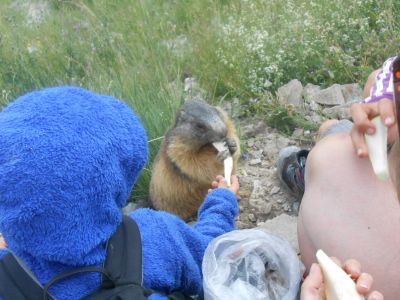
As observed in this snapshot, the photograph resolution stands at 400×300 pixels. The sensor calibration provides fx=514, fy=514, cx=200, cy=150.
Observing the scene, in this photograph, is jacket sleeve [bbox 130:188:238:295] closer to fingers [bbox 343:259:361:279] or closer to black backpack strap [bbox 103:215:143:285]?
black backpack strap [bbox 103:215:143:285]

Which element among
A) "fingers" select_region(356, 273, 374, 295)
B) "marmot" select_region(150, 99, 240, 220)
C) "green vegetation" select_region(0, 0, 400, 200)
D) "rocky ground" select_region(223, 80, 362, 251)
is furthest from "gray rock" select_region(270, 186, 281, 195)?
"fingers" select_region(356, 273, 374, 295)

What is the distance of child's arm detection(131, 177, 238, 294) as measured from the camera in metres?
1.65

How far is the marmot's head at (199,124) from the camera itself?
3016mm

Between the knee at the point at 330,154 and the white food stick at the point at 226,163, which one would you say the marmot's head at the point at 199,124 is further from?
the knee at the point at 330,154

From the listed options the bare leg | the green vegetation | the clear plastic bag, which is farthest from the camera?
the green vegetation

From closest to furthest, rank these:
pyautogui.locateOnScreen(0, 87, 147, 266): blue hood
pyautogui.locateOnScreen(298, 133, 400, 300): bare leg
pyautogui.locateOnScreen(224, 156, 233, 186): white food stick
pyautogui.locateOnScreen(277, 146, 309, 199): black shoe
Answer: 1. pyautogui.locateOnScreen(0, 87, 147, 266): blue hood
2. pyautogui.locateOnScreen(298, 133, 400, 300): bare leg
3. pyautogui.locateOnScreen(224, 156, 233, 186): white food stick
4. pyautogui.locateOnScreen(277, 146, 309, 199): black shoe

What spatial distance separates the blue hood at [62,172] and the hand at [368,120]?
2.17 feet

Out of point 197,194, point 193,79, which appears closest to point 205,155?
point 197,194

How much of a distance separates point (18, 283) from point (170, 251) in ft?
1.65

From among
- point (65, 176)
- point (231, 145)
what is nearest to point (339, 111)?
point (231, 145)

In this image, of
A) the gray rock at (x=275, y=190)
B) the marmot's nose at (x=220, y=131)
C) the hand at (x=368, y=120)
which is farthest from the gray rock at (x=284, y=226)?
the hand at (x=368, y=120)

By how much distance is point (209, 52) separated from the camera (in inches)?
174

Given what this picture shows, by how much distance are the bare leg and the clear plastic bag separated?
14cm

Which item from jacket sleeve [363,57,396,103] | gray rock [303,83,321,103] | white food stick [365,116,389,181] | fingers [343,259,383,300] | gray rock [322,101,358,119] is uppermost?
jacket sleeve [363,57,396,103]
